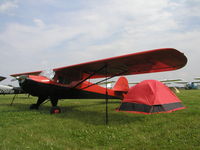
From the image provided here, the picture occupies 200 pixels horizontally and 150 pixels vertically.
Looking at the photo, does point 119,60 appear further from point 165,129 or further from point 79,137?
point 79,137

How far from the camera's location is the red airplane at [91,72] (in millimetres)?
5750

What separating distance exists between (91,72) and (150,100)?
3231 mm

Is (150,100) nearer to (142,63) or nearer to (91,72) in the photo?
(142,63)

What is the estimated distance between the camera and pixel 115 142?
12.6ft

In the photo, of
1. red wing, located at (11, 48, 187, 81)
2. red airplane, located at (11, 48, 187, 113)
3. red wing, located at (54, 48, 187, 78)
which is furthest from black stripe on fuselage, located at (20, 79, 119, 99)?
red wing, located at (54, 48, 187, 78)

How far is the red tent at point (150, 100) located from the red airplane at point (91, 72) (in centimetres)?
72

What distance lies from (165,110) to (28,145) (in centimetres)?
547

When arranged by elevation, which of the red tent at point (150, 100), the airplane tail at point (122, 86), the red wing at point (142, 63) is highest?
the red wing at point (142, 63)

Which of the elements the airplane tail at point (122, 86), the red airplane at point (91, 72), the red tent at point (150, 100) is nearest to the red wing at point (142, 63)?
the red airplane at point (91, 72)

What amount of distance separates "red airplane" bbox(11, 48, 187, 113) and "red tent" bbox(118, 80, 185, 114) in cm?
72

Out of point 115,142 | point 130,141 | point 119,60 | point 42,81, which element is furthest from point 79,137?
point 42,81

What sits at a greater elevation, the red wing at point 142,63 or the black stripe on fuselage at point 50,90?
the red wing at point 142,63

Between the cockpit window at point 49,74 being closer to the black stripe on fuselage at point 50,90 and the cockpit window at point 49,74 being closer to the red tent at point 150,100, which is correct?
the black stripe on fuselage at point 50,90

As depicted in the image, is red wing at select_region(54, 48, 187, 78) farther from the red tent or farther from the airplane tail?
the airplane tail
